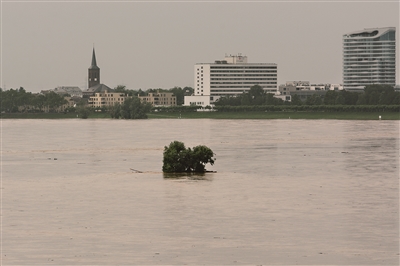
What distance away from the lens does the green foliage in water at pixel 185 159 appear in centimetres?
4188

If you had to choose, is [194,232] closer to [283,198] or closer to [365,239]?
[365,239]

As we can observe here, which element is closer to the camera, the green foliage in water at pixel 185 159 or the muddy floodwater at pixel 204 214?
the muddy floodwater at pixel 204 214

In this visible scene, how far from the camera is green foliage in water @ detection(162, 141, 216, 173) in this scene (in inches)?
1649

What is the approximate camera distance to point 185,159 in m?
42.1

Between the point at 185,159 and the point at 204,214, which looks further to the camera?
the point at 185,159

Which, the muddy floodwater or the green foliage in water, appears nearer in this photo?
the muddy floodwater

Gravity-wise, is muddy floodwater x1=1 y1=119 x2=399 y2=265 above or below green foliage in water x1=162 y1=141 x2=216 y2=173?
below

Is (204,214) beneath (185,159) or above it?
beneath

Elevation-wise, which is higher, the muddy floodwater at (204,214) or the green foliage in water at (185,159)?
the green foliage in water at (185,159)

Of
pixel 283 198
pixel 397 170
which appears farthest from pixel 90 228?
pixel 397 170

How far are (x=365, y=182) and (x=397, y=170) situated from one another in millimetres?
7100

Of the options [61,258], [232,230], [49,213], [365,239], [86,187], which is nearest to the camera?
[61,258]

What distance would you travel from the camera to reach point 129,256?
19.5 metres

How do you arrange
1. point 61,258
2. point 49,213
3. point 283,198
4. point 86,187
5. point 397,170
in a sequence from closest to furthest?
Result: point 61,258, point 49,213, point 283,198, point 86,187, point 397,170
